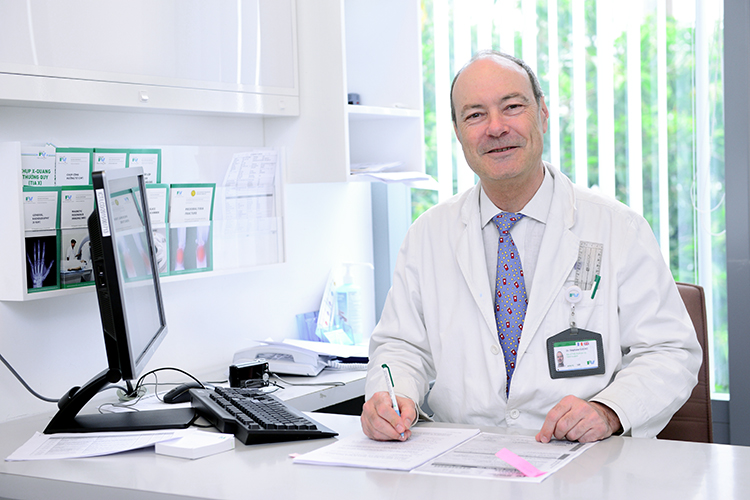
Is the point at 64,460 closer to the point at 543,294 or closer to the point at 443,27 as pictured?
the point at 543,294

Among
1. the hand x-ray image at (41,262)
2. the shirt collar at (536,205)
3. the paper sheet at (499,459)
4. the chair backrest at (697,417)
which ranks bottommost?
the chair backrest at (697,417)

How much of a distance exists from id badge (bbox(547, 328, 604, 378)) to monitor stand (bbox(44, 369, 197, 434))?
83 cm

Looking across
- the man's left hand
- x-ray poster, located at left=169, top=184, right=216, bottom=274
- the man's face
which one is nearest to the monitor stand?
x-ray poster, located at left=169, top=184, right=216, bottom=274

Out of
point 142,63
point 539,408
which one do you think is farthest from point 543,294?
point 142,63

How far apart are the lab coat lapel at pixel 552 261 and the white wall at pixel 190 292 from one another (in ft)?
3.91

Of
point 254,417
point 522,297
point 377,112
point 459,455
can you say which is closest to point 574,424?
point 459,455

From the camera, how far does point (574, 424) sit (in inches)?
59.7

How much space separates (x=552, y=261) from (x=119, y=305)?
3.24 ft

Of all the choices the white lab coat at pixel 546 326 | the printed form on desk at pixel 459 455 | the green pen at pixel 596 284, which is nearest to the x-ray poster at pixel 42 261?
the white lab coat at pixel 546 326

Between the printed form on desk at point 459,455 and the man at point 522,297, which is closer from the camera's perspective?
the printed form on desk at point 459,455

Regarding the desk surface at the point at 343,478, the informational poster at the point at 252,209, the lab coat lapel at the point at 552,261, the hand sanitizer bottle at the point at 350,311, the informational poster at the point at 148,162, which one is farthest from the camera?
the hand sanitizer bottle at the point at 350,311

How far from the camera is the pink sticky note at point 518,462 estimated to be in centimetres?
133

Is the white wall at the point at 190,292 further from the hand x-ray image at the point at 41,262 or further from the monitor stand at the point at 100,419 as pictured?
the monitor stand at the point at 100,419

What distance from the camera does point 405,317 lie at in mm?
2049
